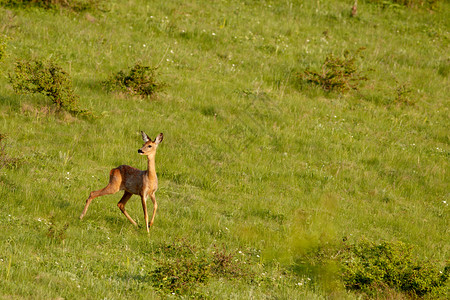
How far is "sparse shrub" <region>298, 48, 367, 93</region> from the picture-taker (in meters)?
19.9

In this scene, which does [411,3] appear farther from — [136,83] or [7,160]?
[7,160]

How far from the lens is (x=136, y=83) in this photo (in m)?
17.0

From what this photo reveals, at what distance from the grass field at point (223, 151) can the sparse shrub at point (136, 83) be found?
0.78 ft

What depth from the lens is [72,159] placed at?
42.7 feet

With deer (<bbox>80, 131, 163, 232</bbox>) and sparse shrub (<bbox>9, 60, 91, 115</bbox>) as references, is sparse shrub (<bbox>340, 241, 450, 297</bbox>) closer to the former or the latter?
deer (<bbox>80, 131, 163, 232</bbox>)

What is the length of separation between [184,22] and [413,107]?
8738 mm

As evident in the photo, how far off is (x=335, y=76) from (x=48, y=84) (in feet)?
29.9

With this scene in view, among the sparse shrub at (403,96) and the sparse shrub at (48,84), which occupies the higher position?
the sparse shrub at (48,84)

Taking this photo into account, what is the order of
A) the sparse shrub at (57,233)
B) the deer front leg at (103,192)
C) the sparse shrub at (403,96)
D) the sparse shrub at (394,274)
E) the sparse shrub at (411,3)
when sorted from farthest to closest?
the sparse shrub at (411,3), the sparse shrub at (403,96), the deer front leg at (103,192), the sparse shrub at (394,274), the sparse shrub at (57,233)

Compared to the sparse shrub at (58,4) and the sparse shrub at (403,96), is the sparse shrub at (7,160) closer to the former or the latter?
the sparse shrub at (58,4)

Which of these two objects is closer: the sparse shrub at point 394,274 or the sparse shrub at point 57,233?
the sparse shrub at point 57,233

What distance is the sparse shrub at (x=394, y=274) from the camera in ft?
31.2

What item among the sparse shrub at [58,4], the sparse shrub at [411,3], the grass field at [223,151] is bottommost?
the grass field at [223,151]

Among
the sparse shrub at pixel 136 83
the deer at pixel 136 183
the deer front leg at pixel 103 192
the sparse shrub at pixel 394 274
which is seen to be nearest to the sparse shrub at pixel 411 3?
the sparse shrub at pixel 136 83
